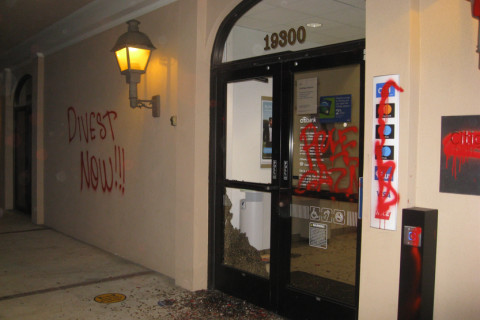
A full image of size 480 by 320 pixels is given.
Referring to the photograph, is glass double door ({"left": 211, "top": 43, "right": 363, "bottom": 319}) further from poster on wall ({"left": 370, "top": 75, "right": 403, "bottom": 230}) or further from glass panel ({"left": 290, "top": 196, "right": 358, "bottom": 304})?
poster on wall ({"left": 370, "top": 75, "right": 403, "bottom": 230})

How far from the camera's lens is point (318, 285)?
3469mm

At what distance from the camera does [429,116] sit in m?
2.68

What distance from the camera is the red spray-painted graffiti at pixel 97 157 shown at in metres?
5.65

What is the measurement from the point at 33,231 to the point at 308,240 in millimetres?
5703

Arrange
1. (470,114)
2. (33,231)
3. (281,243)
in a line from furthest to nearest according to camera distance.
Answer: (33,231), (281,243), (470,114)

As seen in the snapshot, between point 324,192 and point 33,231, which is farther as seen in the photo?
point 33,231

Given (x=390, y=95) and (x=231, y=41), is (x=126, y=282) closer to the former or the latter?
(x=231, y=41)

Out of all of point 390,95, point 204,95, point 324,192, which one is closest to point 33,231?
point 204,95

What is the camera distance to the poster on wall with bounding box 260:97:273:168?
12.6 feet

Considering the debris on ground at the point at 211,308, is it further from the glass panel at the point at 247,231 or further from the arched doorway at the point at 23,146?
the arched doorway at the point at 23,146

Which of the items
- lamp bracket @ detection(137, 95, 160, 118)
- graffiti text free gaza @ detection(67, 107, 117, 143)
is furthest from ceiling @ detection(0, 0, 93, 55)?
lamp bracket @ detection(137, 95, 160, 118)

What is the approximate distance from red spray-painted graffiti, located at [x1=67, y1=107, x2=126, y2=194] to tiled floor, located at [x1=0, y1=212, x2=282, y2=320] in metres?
0.96

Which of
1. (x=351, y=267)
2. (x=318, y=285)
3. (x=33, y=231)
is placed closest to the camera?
(x=351, y=267)

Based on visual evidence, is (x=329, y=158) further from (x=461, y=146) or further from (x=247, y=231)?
(x=247, y=231)
